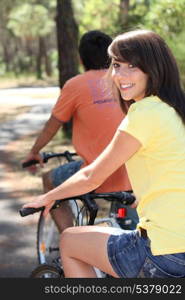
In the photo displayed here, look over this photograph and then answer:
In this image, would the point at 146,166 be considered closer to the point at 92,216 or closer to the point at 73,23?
the point at 92,216

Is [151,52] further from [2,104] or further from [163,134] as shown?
[2,104]

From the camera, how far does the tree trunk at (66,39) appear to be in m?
13.6

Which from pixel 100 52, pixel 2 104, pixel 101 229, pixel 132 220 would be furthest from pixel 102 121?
pixel 2 104

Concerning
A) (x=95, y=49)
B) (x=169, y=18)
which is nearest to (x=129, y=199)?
(x=95, y=49)

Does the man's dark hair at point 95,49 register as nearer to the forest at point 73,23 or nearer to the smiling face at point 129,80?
the forest at point 73,23

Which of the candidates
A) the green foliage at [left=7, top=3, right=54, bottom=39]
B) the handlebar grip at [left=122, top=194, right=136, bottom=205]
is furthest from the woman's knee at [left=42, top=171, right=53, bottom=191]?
the green foliage at [left=7, top=3, right=54, bottom=39]

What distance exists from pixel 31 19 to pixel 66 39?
34.5 meters

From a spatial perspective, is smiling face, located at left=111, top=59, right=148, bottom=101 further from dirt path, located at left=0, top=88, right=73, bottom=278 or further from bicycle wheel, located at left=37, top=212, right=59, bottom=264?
dirt path, located at left=0, top=88, right=73, bottom=278

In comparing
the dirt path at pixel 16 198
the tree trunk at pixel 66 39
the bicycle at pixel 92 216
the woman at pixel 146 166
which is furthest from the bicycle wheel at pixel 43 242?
the tree trunk at pixel 66 39

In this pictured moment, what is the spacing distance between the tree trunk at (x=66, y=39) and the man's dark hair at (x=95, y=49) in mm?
9169

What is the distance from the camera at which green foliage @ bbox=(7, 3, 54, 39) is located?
46.8 meters

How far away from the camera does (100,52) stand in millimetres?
4477

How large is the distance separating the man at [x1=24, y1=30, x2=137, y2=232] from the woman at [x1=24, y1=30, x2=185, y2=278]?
154 cm

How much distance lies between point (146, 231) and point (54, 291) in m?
0.47
